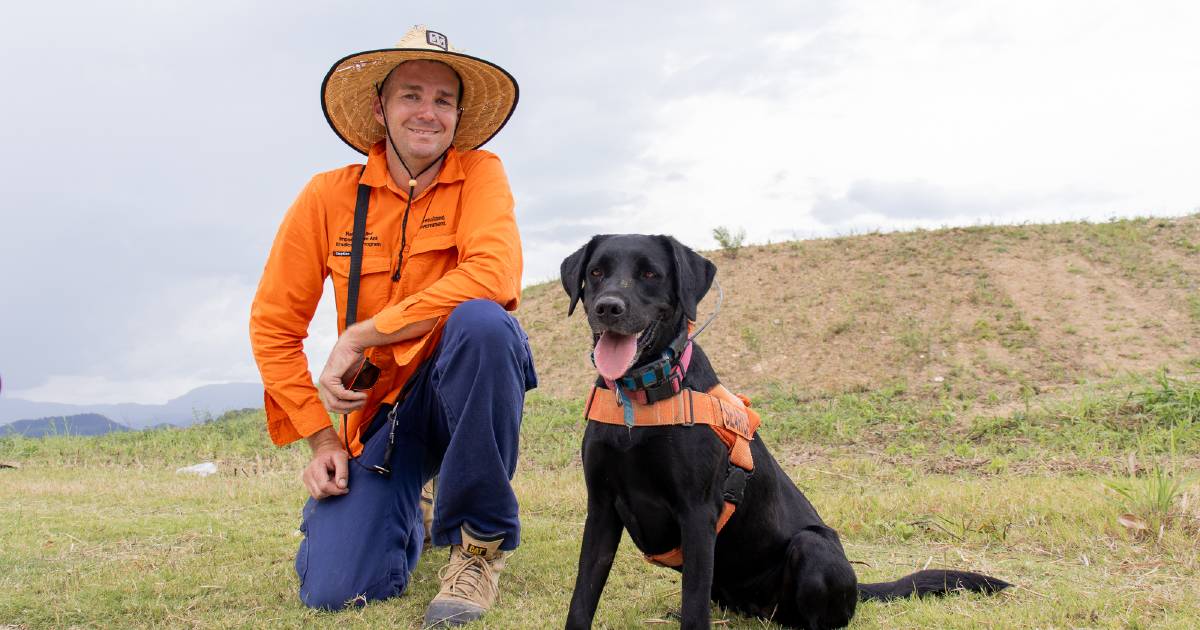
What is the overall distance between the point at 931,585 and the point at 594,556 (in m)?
1.41

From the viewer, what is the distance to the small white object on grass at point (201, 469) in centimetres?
808

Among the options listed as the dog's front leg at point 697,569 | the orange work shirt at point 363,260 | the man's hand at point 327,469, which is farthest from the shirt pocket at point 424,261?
the dog's front leg at point 697,569

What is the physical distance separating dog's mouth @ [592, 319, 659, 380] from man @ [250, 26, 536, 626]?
0.62 meters

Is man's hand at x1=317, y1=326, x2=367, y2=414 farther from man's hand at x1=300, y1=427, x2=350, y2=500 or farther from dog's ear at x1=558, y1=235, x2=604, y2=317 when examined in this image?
dog's ear at x1=558, y1=235, x2=604, y2=317

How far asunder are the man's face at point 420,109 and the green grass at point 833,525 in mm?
1933

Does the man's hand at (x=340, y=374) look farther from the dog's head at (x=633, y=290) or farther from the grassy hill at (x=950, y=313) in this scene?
the grassy hill at (x=950, y=313)

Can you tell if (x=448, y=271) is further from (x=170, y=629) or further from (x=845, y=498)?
(x=845, y=498)

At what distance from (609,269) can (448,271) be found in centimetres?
105

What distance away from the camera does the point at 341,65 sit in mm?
3930

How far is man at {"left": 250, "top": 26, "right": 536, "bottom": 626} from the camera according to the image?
3.35 meters

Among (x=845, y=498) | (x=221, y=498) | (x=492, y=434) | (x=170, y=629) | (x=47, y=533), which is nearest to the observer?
(x=170, y=629)

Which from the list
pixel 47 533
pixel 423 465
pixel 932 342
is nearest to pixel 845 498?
pixel 423 465

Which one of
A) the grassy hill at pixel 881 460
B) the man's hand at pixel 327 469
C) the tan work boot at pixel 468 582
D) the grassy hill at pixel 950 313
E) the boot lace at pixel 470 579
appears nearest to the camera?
the tan work boot at pixel 468 582

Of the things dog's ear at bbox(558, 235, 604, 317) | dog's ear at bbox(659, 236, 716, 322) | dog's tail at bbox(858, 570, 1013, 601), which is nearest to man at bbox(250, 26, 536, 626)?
dog's ear at bbox(558, 235, 604, 317)
